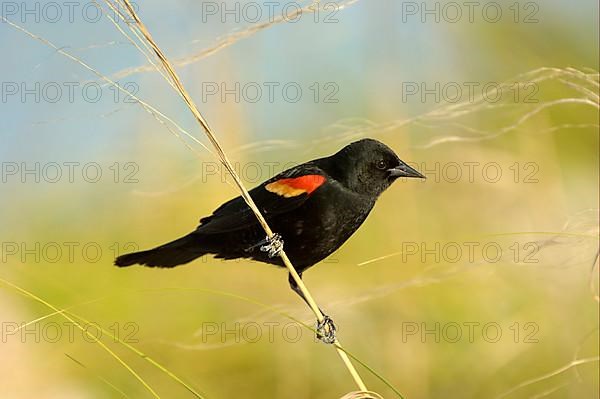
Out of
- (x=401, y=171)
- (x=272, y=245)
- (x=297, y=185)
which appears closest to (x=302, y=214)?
(x=297, y=185)

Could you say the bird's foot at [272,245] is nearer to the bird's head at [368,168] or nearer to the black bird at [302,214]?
the black bird at [302,214]

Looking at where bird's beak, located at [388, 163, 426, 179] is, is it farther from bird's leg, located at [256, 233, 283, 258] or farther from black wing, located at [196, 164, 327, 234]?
bird's leg, located at [256, 233, 283, 258]

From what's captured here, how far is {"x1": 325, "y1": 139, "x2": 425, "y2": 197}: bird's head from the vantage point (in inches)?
93.5

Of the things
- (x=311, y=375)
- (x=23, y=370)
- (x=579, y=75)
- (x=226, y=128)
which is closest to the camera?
(x=579, y=75)

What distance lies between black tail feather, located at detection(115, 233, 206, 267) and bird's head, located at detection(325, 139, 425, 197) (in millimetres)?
490

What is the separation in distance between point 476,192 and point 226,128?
109 cm

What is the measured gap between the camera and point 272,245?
215 centimetres

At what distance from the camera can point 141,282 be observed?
10.5 feet

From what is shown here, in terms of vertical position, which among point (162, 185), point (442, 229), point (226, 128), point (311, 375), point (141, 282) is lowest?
point (311, 375)

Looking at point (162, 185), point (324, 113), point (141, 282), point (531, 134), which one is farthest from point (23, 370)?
point (531, 134)

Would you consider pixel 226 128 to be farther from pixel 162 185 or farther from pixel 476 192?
pixel 476 192

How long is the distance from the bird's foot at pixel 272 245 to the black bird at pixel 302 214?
0.04 m

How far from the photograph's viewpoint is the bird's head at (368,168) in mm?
2375

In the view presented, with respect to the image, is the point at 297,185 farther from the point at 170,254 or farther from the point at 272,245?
the point at 170,254
